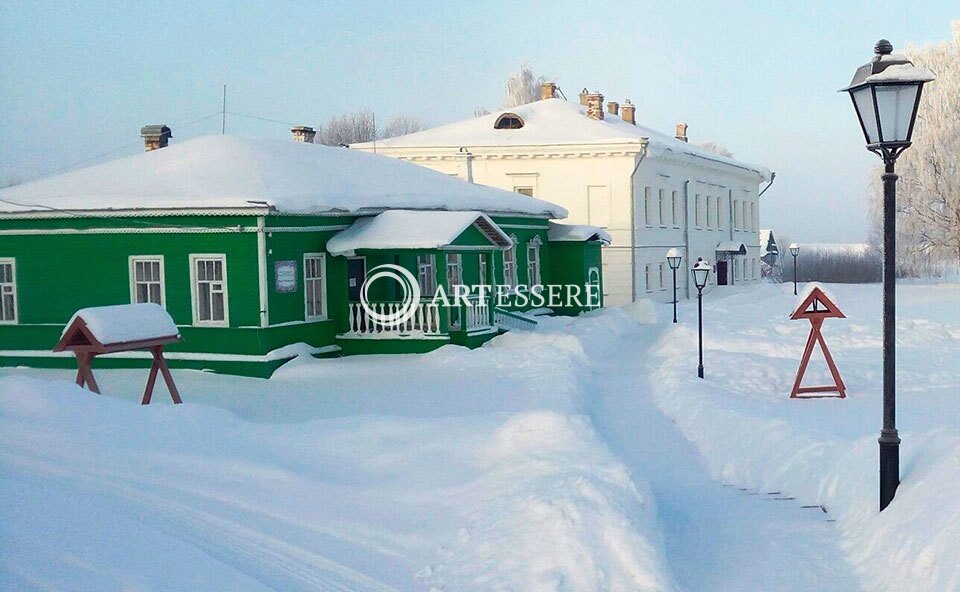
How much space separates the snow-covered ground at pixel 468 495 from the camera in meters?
6.90

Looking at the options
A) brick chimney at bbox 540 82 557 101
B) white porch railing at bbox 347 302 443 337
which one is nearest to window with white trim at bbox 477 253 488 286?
white porch railing at bbox 347 302 443 337

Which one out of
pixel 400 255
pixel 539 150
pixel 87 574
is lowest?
pixel 87 574

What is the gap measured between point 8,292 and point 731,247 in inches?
1357

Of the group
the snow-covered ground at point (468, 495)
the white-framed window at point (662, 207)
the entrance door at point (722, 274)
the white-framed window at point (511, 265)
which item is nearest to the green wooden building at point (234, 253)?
the snow-covered ground at point (468, 495)

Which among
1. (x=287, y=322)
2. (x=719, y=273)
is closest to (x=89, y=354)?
(x=287, y=322)

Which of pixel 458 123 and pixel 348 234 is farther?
pixel 458 123

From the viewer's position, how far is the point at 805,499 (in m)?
9.77

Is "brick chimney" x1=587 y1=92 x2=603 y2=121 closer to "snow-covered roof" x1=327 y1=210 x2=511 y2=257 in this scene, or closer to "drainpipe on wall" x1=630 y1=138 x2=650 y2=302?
"drainpipe on wall" x1=630 y1=138 x2=650 y2=302

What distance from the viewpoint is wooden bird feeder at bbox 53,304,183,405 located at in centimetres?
1363

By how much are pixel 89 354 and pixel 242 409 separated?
275 centimetres

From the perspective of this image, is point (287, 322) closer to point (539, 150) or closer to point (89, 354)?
point (89, 354)

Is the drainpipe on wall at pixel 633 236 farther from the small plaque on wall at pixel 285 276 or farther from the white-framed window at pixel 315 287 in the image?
the small plaque on wall at pixel 285 276

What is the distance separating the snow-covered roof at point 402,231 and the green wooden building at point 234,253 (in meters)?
0.03

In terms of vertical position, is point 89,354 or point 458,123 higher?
point 458,123
